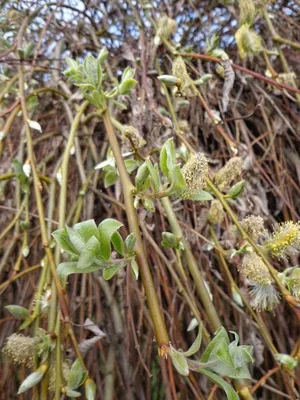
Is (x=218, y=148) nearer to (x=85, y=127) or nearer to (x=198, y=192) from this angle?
(x=85, y=127)

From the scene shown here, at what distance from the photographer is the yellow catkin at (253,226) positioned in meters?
0.66

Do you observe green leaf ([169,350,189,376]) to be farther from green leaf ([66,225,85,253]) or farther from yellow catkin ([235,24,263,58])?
yellow catkin ([235,24,263,58])

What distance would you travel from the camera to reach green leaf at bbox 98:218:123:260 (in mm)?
443

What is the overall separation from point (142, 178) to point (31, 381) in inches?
12.5

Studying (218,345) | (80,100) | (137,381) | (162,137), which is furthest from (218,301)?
(80,100)

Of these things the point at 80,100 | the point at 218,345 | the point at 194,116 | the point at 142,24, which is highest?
the point at 142,24

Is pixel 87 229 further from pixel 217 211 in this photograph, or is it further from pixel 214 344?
pixel 217 211

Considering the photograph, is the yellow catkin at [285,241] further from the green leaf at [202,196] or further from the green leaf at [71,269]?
the green leaf at [71,269]

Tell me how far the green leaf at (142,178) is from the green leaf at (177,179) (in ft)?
0.11

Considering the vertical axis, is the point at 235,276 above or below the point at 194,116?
below

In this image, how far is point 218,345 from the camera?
17.6 inches

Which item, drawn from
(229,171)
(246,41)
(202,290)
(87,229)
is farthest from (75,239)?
(246,41)

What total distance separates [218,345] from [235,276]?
1.75 ft

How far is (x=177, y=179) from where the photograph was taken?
471mm
